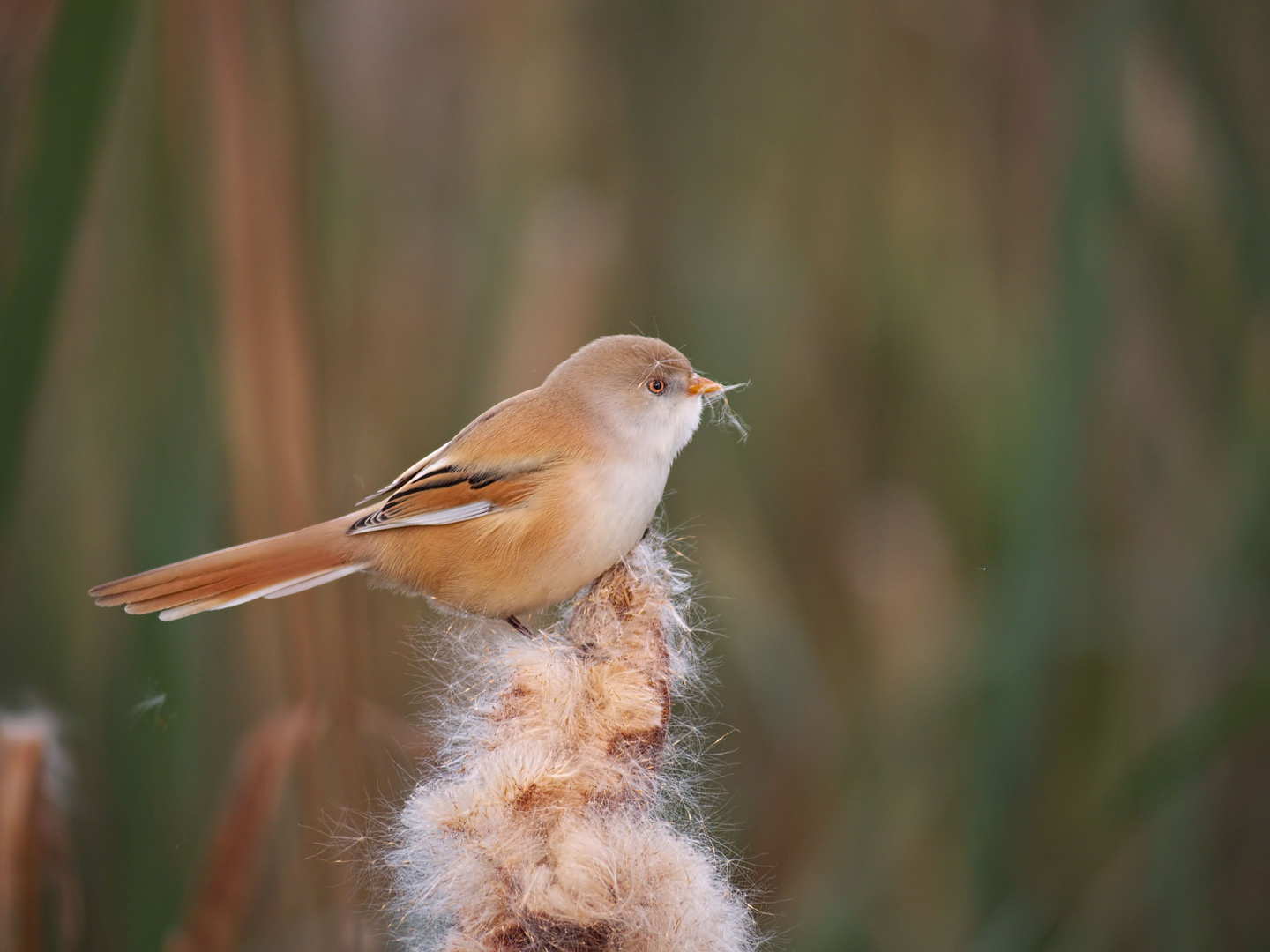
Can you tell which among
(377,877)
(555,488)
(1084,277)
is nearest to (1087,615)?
(1084,277)

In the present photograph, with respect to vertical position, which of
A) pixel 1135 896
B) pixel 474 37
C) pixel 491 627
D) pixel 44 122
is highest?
pixel 474 37

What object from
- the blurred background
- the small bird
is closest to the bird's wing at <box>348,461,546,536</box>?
the small bird

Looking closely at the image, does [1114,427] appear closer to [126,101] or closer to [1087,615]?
[1087,615]

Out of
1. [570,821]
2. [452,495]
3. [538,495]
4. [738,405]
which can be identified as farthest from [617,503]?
[738,405]

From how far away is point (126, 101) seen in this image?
2.13m

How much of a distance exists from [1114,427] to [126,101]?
8.42 feet

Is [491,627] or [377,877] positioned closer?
[377,877]

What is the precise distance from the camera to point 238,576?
1310 mm

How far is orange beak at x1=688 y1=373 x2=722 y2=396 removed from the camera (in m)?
1.48

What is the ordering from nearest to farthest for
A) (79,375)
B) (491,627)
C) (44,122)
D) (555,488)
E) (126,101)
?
(44,122) → (555,488) → (491,627) → (126,101) → (79,375)

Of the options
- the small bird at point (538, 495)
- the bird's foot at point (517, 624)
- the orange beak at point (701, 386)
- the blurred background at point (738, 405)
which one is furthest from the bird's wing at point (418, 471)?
the orange beak at point (701, 386)

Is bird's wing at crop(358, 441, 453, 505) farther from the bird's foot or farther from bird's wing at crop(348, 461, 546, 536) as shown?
the bird's foot

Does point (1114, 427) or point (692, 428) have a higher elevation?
point (692, 428)

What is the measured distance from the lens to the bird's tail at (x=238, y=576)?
4.04 ft
